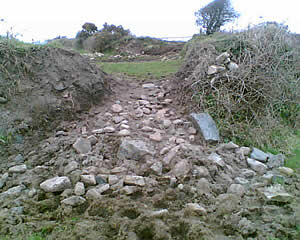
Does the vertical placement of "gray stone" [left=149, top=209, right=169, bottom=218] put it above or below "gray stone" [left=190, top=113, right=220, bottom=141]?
below

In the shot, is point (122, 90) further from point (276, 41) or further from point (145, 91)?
point (276, 41)

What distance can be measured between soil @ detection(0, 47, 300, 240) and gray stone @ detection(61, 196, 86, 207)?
0.04m

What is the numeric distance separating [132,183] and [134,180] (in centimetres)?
4

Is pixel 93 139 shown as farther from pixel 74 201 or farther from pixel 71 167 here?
pixel 74 201

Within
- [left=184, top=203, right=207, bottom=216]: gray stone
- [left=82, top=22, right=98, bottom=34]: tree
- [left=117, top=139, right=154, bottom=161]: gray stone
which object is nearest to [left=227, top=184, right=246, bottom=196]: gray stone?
[left=184, top=203, right=207, bottom=216]: gray stone

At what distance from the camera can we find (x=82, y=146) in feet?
11.0

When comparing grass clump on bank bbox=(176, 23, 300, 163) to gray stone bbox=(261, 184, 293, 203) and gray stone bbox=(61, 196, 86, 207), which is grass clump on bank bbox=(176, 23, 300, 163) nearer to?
gray stone bbox=(261, 184, 293, 203)

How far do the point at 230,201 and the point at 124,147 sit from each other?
148cm

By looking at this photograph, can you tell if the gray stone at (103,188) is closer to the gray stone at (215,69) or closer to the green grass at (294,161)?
the green grass at (294,161)

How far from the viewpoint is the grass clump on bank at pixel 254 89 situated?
12.9 feet

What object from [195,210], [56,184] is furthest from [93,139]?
[195,210]

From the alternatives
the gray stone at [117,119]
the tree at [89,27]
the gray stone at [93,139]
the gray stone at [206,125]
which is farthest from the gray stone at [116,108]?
the tree at [89,27]

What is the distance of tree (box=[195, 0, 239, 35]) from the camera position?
11.8m

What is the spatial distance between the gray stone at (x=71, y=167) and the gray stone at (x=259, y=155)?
2.34 m
